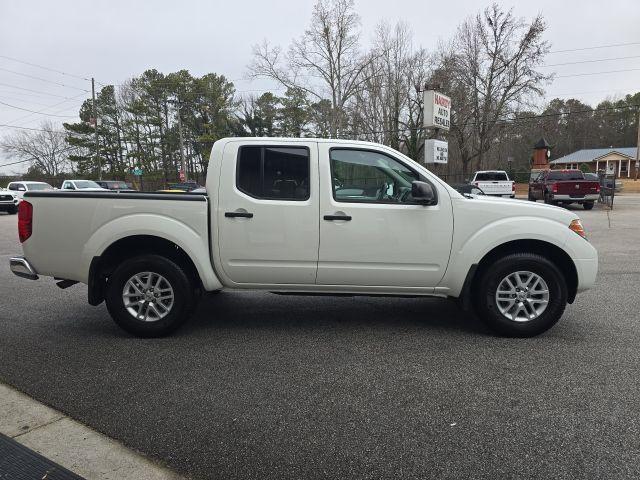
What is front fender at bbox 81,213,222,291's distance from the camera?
4.32 metres

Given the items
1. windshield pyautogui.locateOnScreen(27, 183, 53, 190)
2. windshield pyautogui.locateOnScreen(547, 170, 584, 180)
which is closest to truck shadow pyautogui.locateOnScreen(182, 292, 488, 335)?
windshield pyautogui.locateOnScreen(547, 170, 584, 180)

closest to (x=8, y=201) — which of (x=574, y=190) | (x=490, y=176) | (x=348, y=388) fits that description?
(x=348, y=388)

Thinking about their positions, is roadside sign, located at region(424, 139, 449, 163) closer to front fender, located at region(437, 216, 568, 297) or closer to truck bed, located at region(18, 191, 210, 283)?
front fender, located at region(437, 216, 568, 297)

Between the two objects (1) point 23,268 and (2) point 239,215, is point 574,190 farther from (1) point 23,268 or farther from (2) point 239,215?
(1) point 23,268

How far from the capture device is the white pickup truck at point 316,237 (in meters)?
4.32

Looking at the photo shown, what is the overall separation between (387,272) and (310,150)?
1.41 metres

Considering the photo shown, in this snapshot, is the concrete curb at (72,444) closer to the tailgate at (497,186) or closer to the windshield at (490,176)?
the tailgate at (497,186)

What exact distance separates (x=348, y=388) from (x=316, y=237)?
1.49 metres

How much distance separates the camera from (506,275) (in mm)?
4352

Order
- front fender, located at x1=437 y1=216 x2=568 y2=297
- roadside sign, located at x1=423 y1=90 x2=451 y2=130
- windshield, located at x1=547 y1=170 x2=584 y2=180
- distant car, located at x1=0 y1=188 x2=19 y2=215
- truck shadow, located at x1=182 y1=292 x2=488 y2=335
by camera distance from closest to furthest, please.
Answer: front fender, located at x1=437 y1=216 x2=568 y2=297, truck shadow, located at x1=182 y1=292 x2=488 y2=335, roadside sign, located at x1=423 y1=90 x2=451 y2=130, windshield, located at x1=547 y1=170 x2=584 y2=180, distant car, located at x1=0 y1=188 x2=19 y2=215

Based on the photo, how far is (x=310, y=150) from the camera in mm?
4422

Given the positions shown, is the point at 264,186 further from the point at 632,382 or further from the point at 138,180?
the point at 138,180

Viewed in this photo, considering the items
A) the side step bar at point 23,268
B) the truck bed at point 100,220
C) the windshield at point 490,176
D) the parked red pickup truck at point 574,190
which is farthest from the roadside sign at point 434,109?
the side step bar at point 23,268

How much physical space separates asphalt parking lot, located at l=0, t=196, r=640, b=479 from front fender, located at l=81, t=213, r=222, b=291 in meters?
0.87
